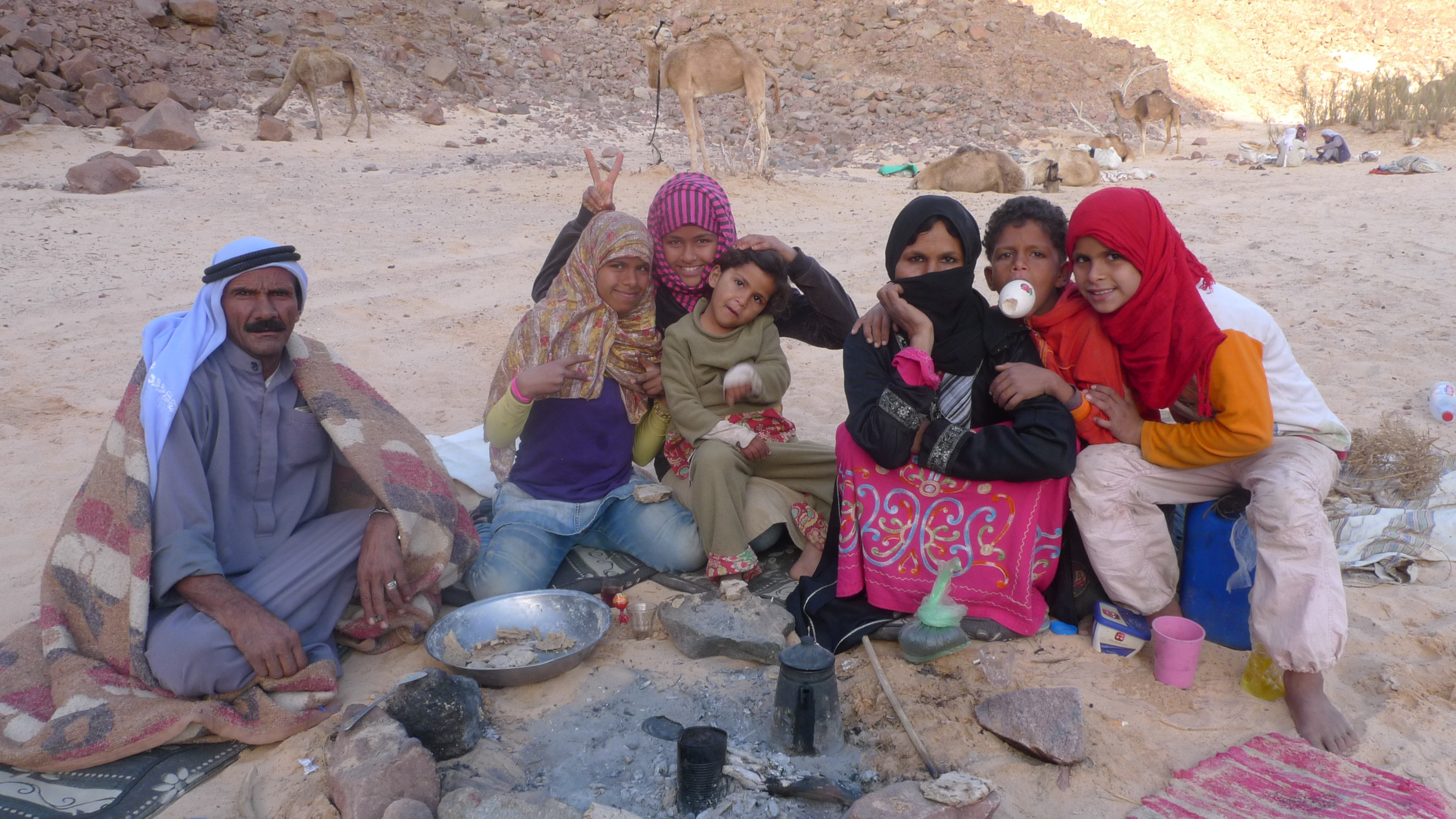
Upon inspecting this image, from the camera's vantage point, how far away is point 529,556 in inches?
132

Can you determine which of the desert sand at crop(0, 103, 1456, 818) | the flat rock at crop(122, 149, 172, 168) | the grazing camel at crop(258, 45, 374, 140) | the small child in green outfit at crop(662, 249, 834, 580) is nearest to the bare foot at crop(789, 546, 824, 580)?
the small child in green outfit at crop(662, 249, 834, 580)

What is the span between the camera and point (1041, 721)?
247 centimetres

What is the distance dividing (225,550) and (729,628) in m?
1.53

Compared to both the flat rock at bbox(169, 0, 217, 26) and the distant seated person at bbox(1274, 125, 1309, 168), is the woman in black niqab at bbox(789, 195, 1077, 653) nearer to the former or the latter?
the distant seated person at bbox(1274, 125, 1309, 168)

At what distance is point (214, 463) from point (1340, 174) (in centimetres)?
1392

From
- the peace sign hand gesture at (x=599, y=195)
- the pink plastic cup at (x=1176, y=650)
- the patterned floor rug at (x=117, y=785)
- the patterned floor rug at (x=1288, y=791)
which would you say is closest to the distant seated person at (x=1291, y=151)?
the peace sign hand gesture at (x=599, y=195)

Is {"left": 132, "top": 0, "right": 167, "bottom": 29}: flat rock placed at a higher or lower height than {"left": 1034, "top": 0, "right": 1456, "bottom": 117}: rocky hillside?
lower

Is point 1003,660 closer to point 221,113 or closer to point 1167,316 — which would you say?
point 1167,316

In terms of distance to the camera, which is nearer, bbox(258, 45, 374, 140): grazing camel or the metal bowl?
the metal bowl

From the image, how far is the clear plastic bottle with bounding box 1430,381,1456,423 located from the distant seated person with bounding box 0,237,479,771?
4.61 metres

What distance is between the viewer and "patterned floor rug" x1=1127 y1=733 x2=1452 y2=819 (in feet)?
7.21

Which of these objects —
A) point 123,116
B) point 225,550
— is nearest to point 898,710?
point 225,550

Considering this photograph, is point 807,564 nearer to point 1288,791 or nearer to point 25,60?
point 1288,791

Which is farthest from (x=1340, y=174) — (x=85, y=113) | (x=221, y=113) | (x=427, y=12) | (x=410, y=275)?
(x=427, y=12)
